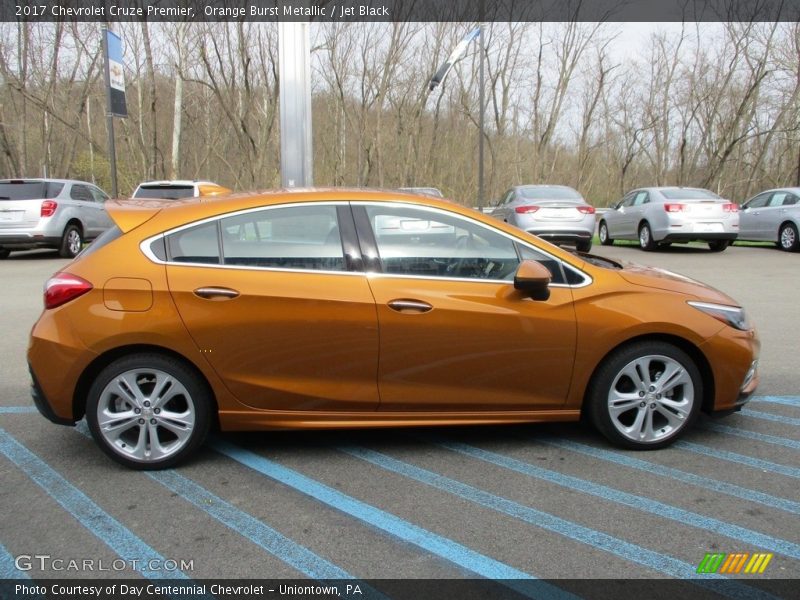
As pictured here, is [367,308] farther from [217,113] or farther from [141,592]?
[217,113]

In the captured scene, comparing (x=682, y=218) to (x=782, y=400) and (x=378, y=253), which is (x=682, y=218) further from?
(x=378, y=253)

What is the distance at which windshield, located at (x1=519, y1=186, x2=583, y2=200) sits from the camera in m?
13.5

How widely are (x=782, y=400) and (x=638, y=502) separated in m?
2.20

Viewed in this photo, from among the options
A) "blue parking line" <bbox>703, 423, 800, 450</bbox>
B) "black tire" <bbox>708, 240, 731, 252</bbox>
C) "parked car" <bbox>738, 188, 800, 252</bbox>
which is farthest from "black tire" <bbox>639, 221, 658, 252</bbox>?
"blue parking line" <bbox>703, 423, 800, 450</bbox>

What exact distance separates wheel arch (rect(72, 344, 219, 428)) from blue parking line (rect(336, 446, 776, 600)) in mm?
1022

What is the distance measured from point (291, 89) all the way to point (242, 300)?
8.94 metres

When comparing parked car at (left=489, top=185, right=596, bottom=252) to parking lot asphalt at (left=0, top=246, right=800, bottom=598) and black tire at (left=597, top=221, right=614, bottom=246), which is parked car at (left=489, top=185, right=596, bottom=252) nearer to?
black tire at (left=597, top=221, right=614, bottom=246)

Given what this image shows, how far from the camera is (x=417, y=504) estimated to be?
3.15 metres

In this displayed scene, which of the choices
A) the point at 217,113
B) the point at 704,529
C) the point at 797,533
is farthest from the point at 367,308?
the point at 217,113

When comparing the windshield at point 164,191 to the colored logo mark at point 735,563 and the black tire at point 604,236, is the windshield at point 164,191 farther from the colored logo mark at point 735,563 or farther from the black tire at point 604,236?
the black tire at point 604,236

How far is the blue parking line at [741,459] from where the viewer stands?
3.47 meters

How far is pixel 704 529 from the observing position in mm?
2896

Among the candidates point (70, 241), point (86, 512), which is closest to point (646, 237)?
point (70, 241)

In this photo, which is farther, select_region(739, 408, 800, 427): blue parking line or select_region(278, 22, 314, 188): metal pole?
select_region(278, 22, 314, 188): metal pole
